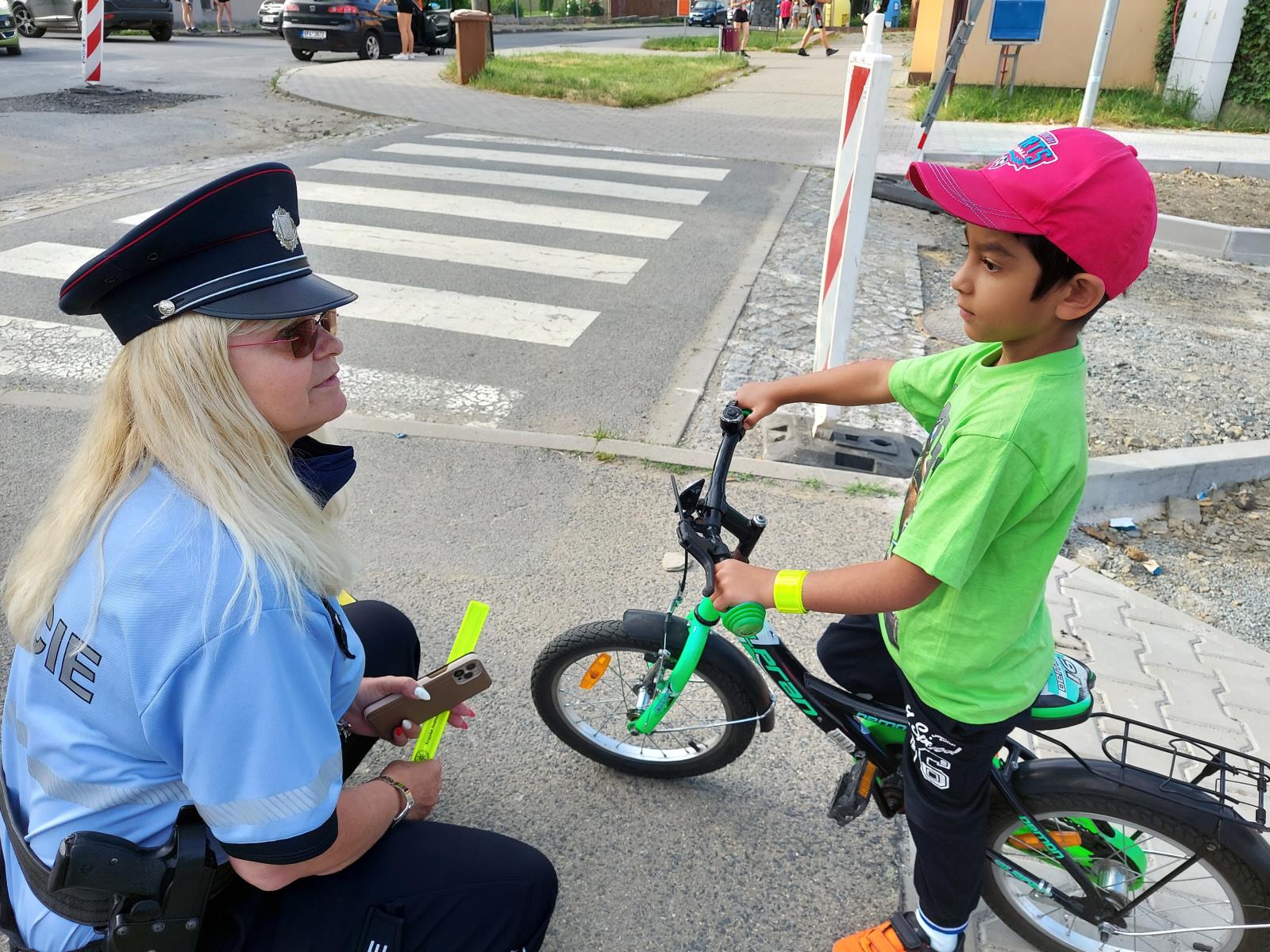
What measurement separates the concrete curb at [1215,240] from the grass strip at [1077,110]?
185 inches

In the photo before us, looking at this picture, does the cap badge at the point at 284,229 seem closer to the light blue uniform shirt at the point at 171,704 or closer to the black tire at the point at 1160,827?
the light blue uniform shirt at the point at 171,704

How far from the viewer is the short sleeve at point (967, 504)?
64.8 inches

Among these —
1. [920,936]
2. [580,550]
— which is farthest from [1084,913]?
[580,550]

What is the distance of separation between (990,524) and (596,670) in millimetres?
1243

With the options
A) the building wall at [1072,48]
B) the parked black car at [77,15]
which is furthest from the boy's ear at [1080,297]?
the parked black car at [77,15]

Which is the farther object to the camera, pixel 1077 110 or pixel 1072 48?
pixel 1072 48

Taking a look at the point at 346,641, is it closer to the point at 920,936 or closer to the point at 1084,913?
the point at 920,936

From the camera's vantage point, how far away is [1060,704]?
201 cm

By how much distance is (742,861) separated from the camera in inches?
98.0

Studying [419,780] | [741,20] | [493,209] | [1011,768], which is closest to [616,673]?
[419,780]

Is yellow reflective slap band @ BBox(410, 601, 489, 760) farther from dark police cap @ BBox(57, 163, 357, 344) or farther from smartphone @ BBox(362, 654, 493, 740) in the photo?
dark police cap @ BBox(57, 163, 357, 344)

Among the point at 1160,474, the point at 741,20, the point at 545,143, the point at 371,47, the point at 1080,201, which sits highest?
the point at 741,20

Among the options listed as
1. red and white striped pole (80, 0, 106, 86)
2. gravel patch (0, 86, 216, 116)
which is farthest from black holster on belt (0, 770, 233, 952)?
red and white striped pole (80, 0, 106, 86)

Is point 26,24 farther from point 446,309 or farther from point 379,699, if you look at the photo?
point 379,699
